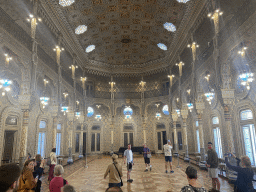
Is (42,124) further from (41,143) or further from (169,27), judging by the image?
(169,27)

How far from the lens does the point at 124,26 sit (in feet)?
55.7

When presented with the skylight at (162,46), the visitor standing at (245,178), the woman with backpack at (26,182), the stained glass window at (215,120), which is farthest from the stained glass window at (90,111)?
the visitor standing at (245,178)

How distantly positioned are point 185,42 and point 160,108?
1080 cm

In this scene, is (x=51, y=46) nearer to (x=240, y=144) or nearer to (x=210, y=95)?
(x=210, y=95)

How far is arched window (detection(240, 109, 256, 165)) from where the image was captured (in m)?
9.41

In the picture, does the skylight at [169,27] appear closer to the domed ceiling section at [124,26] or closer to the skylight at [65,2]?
the domed ceiling section at [124,26]

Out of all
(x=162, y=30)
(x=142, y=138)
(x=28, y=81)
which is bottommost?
(x=142, y=138)

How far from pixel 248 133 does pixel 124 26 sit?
13.4m

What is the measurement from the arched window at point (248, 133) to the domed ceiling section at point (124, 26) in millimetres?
8666

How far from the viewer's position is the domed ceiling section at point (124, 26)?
540 inches

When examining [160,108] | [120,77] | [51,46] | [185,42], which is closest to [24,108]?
[51,46]

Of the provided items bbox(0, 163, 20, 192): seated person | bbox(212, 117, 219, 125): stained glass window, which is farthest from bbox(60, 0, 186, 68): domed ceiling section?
bbox(0, 163, 20, 192): seated person

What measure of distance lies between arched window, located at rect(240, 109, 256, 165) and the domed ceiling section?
28.4 feet

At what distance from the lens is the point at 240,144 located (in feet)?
32.3
